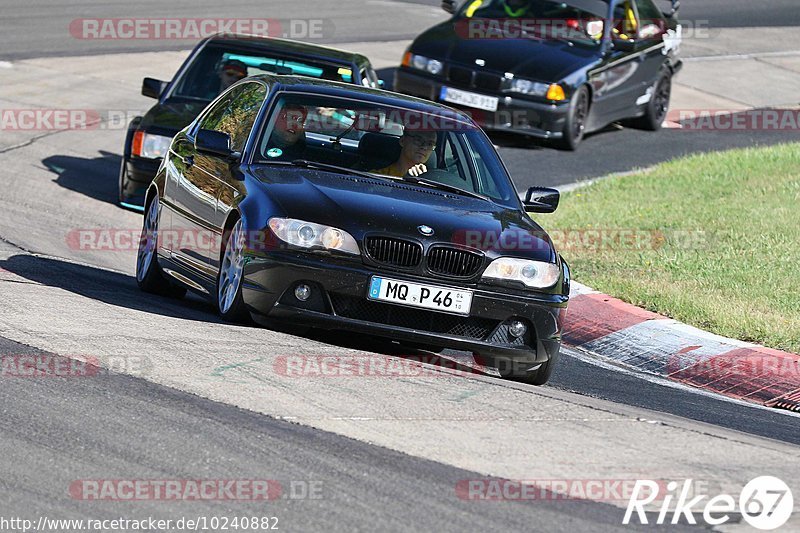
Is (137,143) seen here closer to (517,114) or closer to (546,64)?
(517,114)

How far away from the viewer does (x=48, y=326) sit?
24.7ft

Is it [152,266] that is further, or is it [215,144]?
[152,266]

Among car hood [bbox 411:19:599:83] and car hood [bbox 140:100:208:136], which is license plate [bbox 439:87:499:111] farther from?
car hood [bbox 140:100:208:136]

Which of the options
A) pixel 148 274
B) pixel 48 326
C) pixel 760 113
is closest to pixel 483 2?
pixel 760 113

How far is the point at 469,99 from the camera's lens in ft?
56.9

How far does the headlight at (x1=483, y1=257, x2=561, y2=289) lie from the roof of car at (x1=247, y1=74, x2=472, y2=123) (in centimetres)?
162

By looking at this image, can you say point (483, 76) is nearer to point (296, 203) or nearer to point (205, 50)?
point (205, 50)

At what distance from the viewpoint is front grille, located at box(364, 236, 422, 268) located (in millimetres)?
7852

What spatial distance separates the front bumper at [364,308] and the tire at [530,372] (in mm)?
288

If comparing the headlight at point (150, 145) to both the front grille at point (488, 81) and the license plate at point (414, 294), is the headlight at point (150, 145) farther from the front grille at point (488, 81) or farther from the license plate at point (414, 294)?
the license plate at point (414, 294)

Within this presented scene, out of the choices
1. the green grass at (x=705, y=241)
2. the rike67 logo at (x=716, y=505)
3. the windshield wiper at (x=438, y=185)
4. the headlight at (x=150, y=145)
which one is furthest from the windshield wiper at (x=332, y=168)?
the headlight at (x=150, y=145)

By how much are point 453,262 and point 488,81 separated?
958 cm

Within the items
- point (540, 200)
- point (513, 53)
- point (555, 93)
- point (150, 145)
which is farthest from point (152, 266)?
point (513, 53)

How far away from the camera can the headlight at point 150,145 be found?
1316cm
